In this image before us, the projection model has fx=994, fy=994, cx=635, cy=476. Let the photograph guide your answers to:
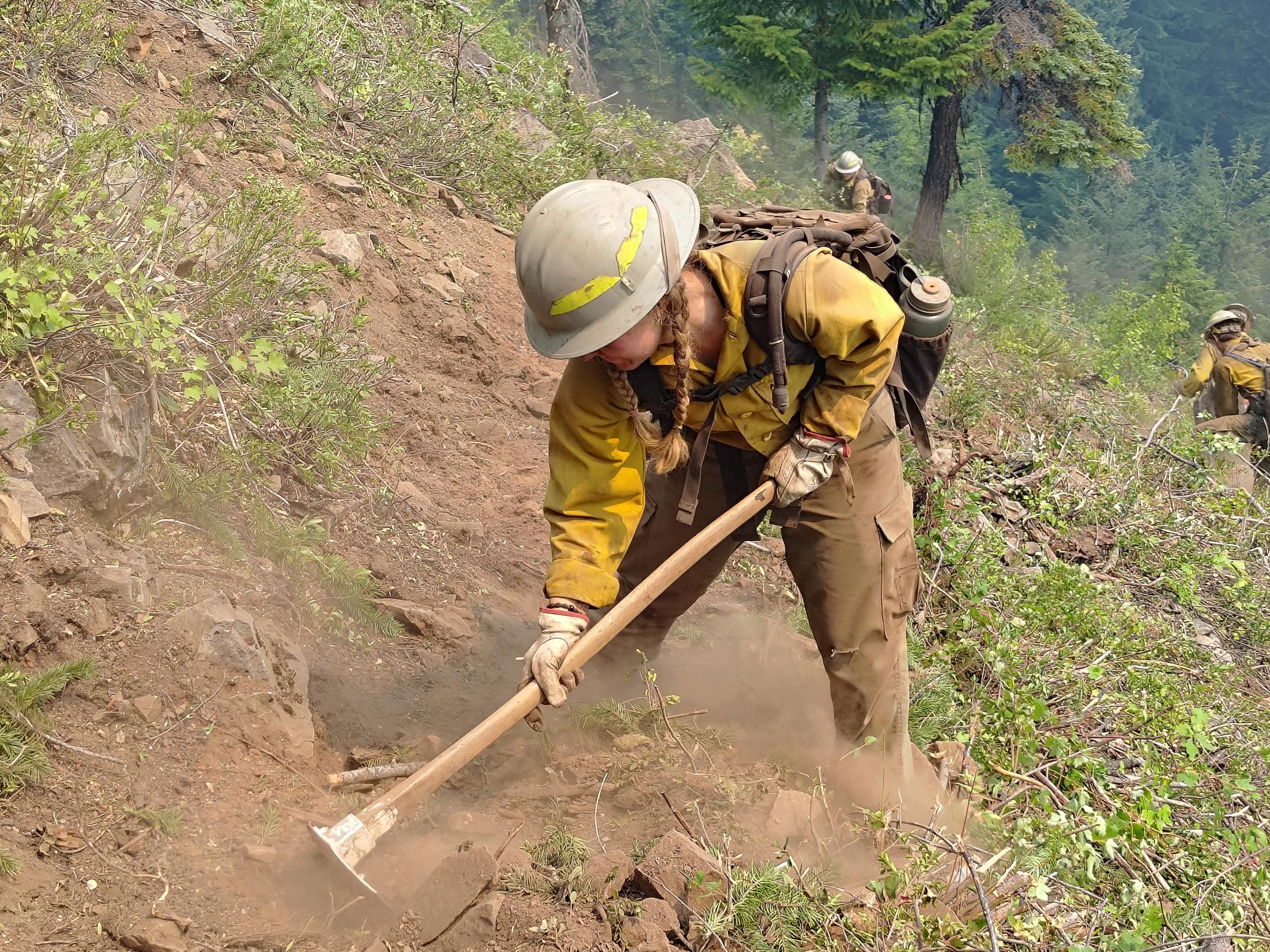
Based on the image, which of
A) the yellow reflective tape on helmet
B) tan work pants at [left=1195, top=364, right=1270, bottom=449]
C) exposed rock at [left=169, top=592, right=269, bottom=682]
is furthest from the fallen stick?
tan work pants at [left=1195, top=364, right=1270, bottom=449]

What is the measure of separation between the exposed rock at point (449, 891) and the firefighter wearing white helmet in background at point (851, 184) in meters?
10.3

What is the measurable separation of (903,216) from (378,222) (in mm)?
22940

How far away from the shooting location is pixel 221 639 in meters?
3.10

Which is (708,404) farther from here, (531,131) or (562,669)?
(531,131)

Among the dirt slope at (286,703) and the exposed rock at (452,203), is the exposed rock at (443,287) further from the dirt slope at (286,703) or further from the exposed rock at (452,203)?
the exposed rock at (452,203)

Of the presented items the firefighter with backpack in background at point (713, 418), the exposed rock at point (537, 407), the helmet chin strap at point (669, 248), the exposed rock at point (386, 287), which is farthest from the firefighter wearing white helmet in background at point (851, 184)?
the helmet chin strap at point (669, 248)

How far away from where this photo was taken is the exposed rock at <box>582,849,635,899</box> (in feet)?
8.85

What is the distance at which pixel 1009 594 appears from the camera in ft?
15.9

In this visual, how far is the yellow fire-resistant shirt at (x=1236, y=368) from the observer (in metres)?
8.97

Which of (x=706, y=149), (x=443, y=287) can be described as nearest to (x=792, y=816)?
(x=443, y=287)

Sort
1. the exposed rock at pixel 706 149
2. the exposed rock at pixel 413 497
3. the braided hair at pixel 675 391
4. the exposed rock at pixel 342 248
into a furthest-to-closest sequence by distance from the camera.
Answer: the exposed rock at pixel 706 149 < the exposed rock at pixel 342 248 < the exposed rock at pixel 413 497 < the braided hair at pixel 675 391

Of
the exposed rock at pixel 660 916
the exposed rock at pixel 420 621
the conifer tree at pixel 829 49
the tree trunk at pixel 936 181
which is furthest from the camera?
the tree trunk at pixel 936 181

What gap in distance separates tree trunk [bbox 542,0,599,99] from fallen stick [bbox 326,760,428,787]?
913 cm

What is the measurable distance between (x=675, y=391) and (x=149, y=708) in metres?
1.80
